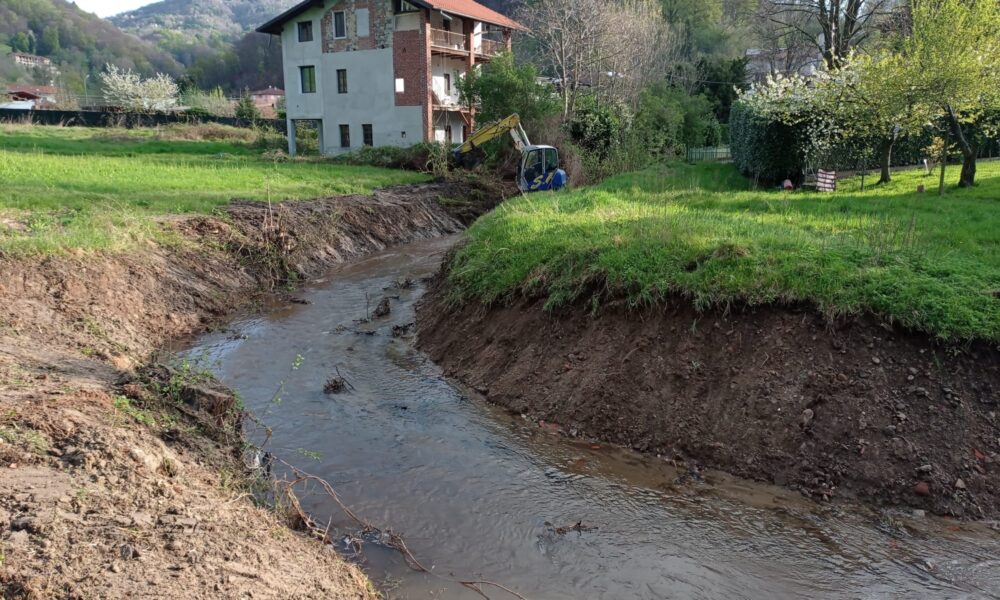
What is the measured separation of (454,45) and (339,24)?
6.44m

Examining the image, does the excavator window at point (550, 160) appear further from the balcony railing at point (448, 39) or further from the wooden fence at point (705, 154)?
the wooden fence at point (705, 154)

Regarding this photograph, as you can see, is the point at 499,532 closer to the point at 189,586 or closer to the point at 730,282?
the point at 189,586

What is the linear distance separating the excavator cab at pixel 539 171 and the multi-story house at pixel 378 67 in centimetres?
1409

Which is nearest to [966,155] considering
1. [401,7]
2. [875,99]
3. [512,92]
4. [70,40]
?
[875,99]

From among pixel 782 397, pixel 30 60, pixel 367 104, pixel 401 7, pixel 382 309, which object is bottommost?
pixel 382 309

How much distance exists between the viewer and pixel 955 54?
15391 millimetres

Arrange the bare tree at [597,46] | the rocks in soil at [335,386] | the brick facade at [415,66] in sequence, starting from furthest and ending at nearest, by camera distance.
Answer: the brick facade at [415,66] < the bare tree at [597,46] < the rocks in soil at [335,386]

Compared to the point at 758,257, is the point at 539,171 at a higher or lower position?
higher

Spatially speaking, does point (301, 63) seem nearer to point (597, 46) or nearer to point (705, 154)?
point (597, 46)

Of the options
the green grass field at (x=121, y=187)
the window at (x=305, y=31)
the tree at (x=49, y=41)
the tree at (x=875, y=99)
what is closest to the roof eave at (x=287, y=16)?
the window at (x=305, y=31)

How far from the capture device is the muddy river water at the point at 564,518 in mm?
5480

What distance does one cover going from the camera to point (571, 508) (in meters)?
6.55

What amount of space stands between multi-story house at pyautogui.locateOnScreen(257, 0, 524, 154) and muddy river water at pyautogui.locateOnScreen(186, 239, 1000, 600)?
2987 cm

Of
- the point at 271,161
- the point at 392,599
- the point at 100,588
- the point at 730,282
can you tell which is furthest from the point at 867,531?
the point at 271,161
